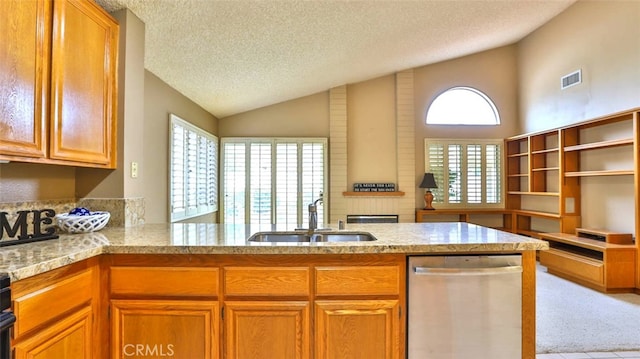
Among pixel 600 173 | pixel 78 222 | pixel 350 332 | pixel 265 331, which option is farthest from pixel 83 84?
pixel 600 173

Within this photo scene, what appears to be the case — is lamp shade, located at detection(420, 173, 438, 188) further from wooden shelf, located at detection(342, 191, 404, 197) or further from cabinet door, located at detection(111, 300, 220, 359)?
cabinet door, located at detection(111, 300, 220, 359)

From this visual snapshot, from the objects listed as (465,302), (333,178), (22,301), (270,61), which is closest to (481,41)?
(333,178)

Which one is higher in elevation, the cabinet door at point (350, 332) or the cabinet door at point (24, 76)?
the cabinet door at point (24, 76)

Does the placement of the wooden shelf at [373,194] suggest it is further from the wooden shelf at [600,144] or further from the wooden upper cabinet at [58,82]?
the wooden upper cabinet at [58,82]

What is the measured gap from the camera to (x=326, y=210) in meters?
5.89

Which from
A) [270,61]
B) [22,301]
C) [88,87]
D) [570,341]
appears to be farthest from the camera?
[270,61]

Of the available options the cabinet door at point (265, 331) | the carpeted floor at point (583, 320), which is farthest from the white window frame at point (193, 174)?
the carpeted floor at point (583, 320)

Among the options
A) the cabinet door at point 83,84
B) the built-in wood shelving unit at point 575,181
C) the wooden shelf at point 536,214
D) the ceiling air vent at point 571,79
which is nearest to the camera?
the cabinet door at point 83,84

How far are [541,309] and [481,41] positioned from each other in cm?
417

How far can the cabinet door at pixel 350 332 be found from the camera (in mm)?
1656

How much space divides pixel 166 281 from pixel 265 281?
49 cm

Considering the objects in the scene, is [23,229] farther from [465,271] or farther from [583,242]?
[583,242]

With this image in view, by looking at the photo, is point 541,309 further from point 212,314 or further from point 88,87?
point 88,87

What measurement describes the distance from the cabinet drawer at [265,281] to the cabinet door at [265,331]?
0.05 meters
